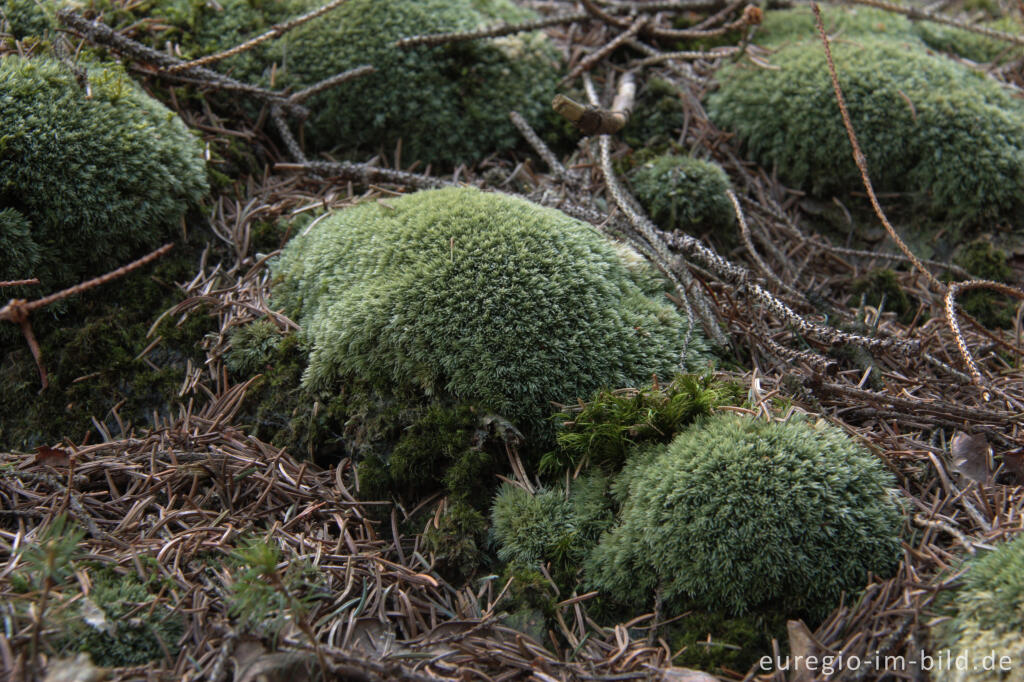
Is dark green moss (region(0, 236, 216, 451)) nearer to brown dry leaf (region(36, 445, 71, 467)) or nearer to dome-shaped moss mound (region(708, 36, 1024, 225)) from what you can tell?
brown dry leaf (region(36, 445, 71, 467))

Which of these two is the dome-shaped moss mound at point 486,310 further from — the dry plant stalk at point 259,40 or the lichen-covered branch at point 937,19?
the lichen-covered branch at point 937,19

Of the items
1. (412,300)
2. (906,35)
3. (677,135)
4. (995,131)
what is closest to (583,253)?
(412,300)

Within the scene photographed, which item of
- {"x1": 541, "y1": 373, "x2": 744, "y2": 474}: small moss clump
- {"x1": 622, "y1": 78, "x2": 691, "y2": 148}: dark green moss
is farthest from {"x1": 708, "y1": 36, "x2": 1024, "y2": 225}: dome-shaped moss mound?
{"x1": 541, "y1": 373, "x2": 744, "y2": 474}: small moss clump

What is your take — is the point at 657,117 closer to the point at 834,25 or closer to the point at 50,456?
the point at 834,25

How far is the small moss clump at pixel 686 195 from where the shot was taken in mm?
3490

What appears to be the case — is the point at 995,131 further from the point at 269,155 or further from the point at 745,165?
the point at 269,155

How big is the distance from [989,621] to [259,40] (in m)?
4.02

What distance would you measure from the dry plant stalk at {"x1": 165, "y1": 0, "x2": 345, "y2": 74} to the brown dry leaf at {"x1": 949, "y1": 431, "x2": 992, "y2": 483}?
3.71m

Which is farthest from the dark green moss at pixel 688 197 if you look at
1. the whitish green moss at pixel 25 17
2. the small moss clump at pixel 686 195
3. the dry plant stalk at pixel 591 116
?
the whitish green moss at pixel 25 17

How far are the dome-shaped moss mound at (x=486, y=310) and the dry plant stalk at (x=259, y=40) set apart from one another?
4.53ft

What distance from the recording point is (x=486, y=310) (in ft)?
8.70

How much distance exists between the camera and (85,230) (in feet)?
9.87

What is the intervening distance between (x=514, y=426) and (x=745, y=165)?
243 centimetres

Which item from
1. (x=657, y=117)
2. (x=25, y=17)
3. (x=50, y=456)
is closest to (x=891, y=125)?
(x=657, y=117)
